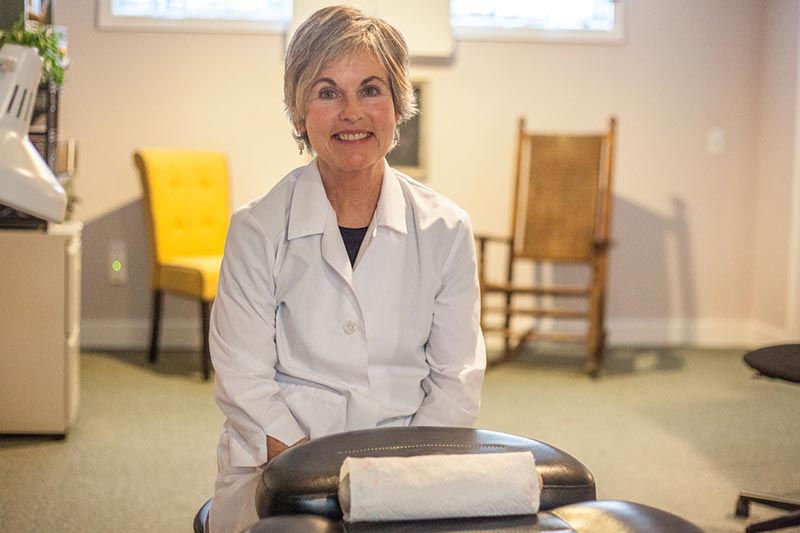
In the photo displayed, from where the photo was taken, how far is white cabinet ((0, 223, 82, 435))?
10.4 ft

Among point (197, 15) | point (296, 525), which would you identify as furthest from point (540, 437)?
point (197, 15)

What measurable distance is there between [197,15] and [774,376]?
3487 millimetres

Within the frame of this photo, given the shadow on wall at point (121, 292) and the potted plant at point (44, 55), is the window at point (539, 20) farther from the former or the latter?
the potted plant at point (44, 55)

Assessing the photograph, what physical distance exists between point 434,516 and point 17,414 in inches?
98.0

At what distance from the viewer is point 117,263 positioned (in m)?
4.98

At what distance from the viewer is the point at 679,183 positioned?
Result: 524cm

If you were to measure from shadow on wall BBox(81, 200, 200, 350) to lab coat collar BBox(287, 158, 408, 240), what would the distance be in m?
3.45

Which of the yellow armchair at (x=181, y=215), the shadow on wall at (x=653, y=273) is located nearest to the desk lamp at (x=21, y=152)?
the yellow armchair at (x=181, y=215)

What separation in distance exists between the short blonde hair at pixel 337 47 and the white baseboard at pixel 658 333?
11.5ft

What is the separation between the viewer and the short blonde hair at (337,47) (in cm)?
157

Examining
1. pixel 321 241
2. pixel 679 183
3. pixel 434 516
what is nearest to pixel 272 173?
pixel 679 183

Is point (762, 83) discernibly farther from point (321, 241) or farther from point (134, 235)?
point (321, 241)

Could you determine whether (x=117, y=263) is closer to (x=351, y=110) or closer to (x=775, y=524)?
(x=775, y=524)

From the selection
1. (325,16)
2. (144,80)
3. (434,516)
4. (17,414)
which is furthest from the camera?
(144,80)
